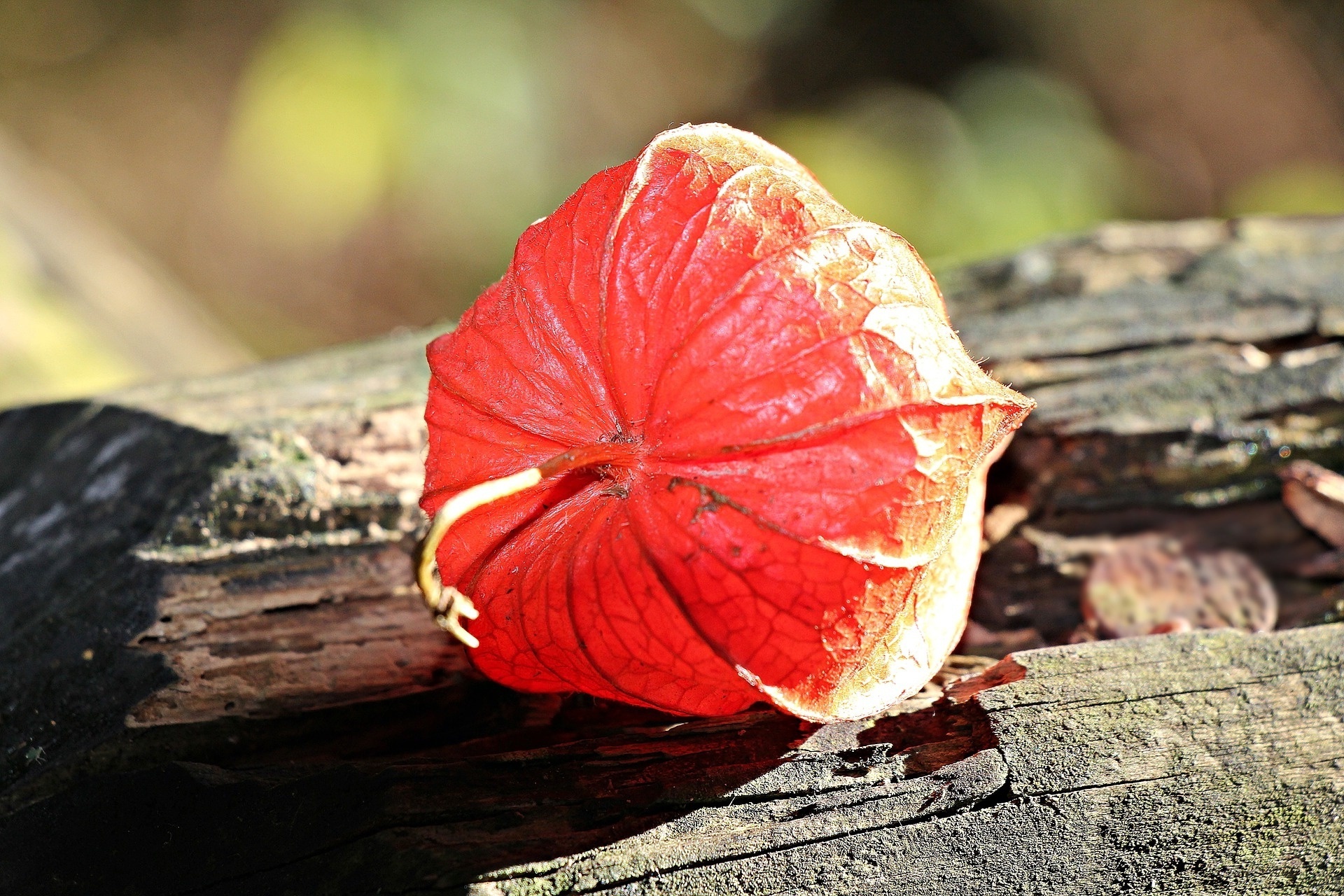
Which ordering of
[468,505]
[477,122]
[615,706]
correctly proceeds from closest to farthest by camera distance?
[468,505] < [615,706] < [477,122]

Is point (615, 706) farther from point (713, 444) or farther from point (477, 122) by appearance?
point (477, 122)

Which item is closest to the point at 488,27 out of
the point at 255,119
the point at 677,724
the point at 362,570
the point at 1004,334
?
the point at 255,119

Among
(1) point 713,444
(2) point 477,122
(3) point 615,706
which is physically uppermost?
(2) point 477,122

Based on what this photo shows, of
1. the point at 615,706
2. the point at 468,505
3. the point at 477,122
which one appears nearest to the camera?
the point at 468,505

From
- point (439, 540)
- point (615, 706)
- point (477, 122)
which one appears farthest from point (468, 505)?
point (477, 122)

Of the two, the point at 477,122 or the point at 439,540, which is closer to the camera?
the point at 439,540

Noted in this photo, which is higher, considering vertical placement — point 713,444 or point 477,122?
point 477,122

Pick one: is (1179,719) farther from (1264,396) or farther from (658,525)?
(1264,396)
